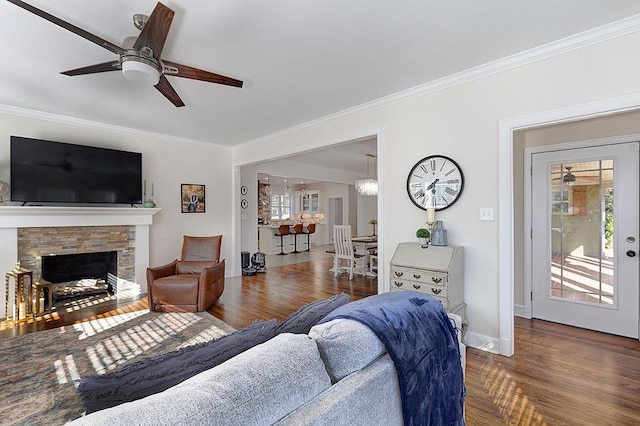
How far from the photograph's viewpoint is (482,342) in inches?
113

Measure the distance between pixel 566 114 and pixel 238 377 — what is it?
298 cm

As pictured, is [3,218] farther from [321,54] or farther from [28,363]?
[321,54]

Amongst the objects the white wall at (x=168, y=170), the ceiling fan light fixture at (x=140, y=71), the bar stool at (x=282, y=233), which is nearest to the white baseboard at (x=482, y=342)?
the ceiling fan light fixture at (x=140, y=71)

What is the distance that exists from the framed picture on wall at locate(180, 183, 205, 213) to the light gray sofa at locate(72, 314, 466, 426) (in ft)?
16.6

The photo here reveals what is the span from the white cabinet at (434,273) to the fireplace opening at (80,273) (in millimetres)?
4362

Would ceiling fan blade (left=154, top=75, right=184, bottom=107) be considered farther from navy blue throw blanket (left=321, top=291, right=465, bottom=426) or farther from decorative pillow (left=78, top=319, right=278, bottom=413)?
navy blue throw blanket (left=321, top=291, right=465, bottom=426)

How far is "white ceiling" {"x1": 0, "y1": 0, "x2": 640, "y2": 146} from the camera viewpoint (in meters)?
2.03

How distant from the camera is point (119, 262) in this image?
4.80m

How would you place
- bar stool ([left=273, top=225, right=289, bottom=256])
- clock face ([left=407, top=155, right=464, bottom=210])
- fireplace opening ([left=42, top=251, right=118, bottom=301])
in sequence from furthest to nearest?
bar stool ([left=273, top=225, right=289, bottom=256]) < fireplace opening ([left=42, top=251, right=118, bottom=301]) < clock face ([left=407, top=155, right=464, bottom=210])

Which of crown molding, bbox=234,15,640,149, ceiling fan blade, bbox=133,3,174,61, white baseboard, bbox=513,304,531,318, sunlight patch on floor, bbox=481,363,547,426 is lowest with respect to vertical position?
sunlight patch on floor, bbox=481,363,547,426

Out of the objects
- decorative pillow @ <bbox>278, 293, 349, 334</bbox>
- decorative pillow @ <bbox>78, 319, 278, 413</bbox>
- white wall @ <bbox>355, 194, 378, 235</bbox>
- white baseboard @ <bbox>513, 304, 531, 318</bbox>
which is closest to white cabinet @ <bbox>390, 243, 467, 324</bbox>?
white baseboard @ <bbox>513, 304, 531, 318</bbox>

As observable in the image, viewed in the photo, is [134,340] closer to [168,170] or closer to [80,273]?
[80,273]

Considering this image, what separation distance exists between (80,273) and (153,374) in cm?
479

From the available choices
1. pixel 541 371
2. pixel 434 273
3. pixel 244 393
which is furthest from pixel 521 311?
pixel 244 393
